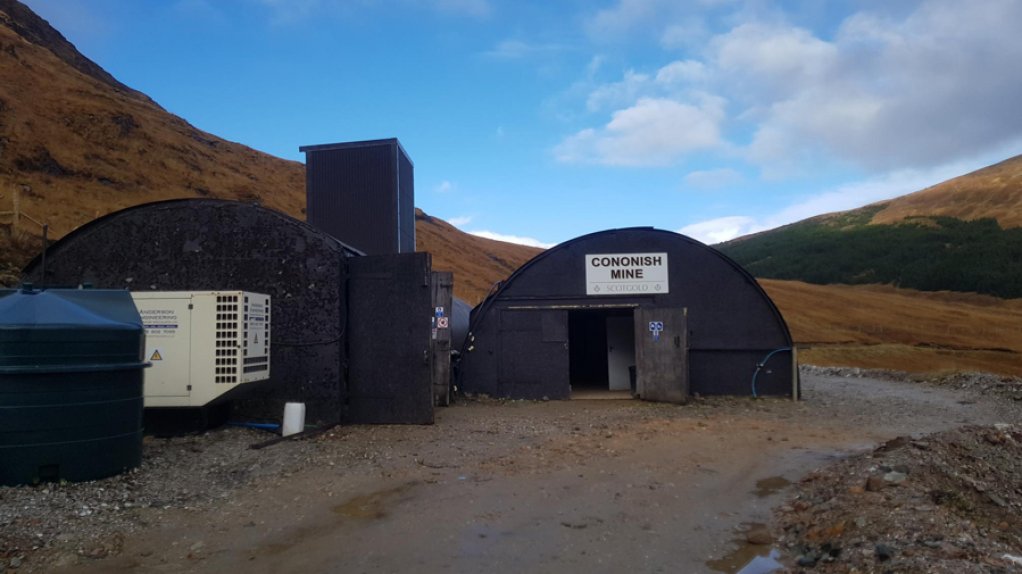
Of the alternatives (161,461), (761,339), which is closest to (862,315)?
(761,339)

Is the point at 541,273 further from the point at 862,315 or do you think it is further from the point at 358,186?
the point at 862,315

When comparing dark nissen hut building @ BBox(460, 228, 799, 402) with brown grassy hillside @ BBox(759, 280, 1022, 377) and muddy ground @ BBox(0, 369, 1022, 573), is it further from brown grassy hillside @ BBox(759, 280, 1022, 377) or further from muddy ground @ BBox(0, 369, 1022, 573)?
brown grassy hillside @ BBox(759, 280, 1022, 377)

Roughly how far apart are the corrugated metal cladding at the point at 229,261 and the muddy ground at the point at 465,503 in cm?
161

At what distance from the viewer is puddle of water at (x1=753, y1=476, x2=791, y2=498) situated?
7402 millimetres

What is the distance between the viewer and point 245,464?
841 centimetres

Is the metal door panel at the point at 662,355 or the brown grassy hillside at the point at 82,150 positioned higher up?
the brown grassy hillside at the point at 82,150

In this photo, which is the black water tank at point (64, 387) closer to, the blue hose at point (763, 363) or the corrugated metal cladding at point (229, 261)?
the corrugated metal cladding at point (229, 261)

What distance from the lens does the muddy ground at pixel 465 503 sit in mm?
5264

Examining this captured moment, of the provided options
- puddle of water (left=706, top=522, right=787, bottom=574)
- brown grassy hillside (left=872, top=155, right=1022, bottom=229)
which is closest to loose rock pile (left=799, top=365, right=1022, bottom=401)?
puddle of water (left=706, top=522, right=787, bottom=574)

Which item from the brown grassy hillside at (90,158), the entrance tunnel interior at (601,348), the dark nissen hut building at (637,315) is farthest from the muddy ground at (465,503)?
the brown grassy hillside at (90,158)

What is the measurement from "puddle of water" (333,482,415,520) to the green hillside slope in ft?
178

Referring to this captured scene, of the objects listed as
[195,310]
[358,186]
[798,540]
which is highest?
[358,186]

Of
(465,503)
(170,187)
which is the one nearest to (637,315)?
(465,503)

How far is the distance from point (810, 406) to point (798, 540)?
9887 mm
